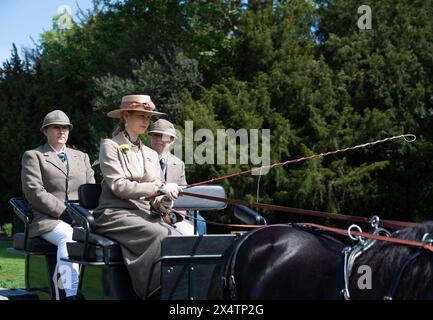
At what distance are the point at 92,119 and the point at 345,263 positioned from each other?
58.6ft

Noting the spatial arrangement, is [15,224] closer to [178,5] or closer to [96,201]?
[96,201]

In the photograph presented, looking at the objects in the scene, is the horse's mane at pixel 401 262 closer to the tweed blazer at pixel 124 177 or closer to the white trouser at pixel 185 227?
the tweed blazer at pixel 124 177

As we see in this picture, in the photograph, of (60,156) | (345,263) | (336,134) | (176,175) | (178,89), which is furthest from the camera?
(178,89)

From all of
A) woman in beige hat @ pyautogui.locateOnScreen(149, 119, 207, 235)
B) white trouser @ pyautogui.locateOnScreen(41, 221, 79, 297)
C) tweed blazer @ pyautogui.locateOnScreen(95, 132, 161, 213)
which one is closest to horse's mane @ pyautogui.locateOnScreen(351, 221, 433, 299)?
tweed blazer @ pyautogui.locateOnScreen(95, 132, 161, 213)

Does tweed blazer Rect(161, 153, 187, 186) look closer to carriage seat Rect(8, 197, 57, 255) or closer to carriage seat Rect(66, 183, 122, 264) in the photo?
carriage seat Rect(8, 197, 57, 255)

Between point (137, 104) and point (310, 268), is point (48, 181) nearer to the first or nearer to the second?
point (137, 104)

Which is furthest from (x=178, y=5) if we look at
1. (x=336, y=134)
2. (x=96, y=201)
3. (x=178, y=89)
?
(x=96, y=201)

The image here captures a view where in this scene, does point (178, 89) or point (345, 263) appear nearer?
point (345, 263)

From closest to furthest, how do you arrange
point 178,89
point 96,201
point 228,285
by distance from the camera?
point 228,285 < point 96,201 < point 178,89

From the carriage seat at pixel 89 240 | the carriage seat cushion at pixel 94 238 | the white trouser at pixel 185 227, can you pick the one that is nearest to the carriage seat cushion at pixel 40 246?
the carriage seat at pixel 89 240

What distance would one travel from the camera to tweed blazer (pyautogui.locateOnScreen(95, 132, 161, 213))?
15.2 feet

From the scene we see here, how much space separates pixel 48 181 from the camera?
19.8ft

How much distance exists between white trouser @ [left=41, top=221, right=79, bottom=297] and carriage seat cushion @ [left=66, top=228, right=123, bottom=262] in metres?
0.45
